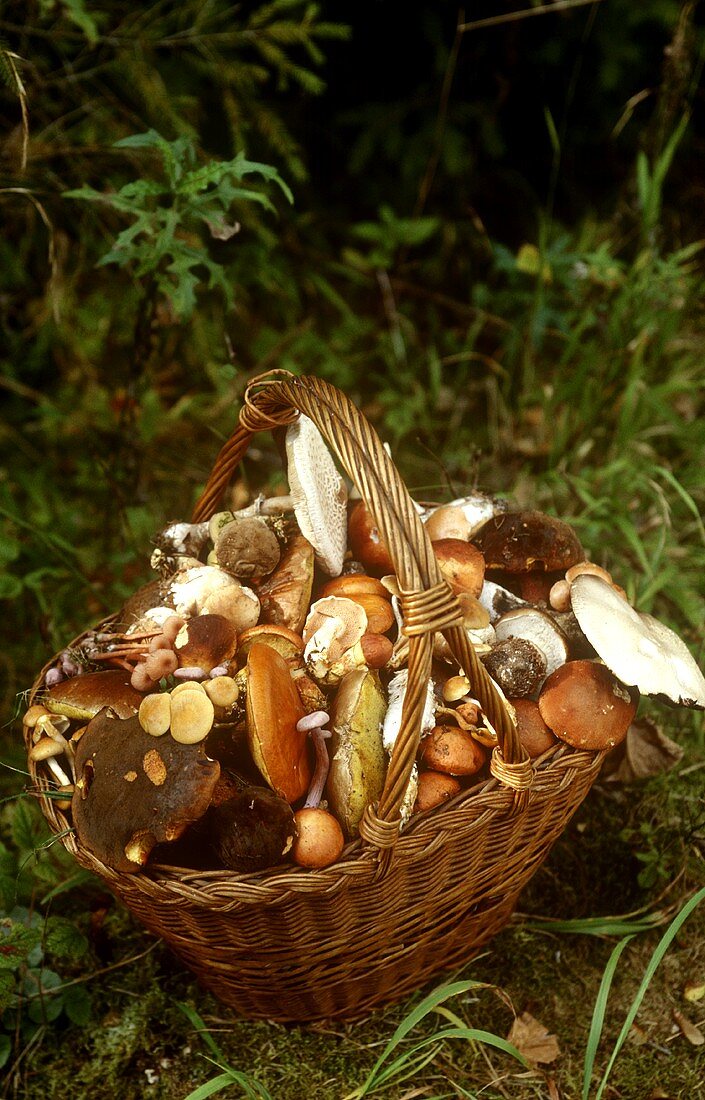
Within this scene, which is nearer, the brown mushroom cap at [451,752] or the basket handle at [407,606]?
the basket handle at [407,606]

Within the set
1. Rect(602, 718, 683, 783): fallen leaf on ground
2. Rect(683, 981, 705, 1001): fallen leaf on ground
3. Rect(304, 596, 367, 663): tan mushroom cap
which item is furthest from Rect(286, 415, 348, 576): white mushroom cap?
Rect(683, 981, 705, 1001): fallen leaf on ground

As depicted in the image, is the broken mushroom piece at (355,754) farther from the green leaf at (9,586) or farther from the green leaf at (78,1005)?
the green leaf at (9,586)

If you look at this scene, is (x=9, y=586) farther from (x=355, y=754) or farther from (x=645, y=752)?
(x=645, y=752)

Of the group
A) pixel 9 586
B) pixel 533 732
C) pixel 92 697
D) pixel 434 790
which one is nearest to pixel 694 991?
pixel 533 732

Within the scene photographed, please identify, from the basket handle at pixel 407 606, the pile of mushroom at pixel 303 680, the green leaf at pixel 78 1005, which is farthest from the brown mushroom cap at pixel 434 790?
the green leaf at pixel 78 1005

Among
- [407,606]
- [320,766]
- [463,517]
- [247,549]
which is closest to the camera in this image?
[407,606]

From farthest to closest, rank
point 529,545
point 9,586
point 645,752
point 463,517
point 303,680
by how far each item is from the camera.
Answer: point 9,586
point 645,752
point 463,517
point 529,545
point 303,680

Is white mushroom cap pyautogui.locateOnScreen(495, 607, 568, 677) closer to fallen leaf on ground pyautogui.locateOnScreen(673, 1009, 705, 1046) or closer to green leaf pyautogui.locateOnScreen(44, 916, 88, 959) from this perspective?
fallen leaf on ground pyautogui.locateOnScreen(673, 1009, 705, 1046)
